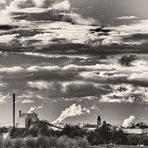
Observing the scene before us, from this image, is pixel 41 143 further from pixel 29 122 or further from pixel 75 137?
pixel 29 122

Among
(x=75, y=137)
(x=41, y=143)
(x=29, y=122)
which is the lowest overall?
(x=41, y=143)

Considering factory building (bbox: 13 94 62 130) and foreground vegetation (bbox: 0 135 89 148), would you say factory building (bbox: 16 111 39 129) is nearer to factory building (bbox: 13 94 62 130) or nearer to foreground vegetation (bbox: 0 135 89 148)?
factory building (bbox: 13 94 62 130)

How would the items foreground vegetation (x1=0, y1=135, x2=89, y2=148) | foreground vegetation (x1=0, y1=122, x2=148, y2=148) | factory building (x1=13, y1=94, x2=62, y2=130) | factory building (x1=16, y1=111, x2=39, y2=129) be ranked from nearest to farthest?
1. foreground vegetation (x1=0, y1=135, x2=89, y2=148)
2. foreground vegetation (x1=0, y1=122, x2=148, y2=148)
3. factory building (x1=13, y1=94, x2=62, y2=130)
4. factory building (x1=16, y1=111, x2=39, y2=129)

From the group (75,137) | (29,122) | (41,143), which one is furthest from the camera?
(29,122)

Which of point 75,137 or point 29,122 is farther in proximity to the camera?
point 29,122

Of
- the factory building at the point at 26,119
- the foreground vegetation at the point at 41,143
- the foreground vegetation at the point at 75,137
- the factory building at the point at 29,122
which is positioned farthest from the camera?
the factory building at the point at 26,119

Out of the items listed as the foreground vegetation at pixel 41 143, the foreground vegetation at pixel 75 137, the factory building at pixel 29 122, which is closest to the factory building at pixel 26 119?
the factory building at pixel 29 122

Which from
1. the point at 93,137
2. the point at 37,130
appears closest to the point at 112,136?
the point at 93,137

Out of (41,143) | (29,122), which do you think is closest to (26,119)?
(29,122)

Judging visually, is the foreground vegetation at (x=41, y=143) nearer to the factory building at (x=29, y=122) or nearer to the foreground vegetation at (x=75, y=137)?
the foreground vegetation at (x=75, y=137)

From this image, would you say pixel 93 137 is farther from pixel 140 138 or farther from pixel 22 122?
pixel 22 122

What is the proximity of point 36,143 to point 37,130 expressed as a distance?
17.4m

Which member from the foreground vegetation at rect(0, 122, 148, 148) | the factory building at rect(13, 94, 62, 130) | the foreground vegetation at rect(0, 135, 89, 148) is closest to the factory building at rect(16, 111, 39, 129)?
the factory building at rect(13, 94, 62, 130)

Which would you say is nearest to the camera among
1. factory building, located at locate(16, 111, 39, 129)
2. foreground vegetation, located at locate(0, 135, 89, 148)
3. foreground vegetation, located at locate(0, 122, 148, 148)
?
foreground vegetation, located at locate(0, 135, 89, 148)
